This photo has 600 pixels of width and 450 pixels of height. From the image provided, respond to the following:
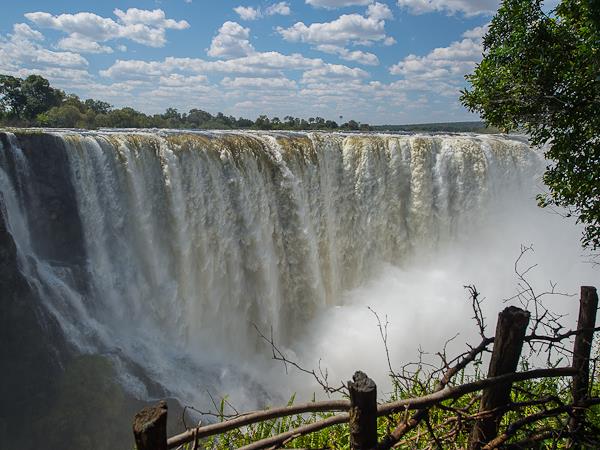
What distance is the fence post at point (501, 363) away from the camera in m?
2.21

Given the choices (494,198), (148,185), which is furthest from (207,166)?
(494,198)

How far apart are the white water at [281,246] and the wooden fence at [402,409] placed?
866 cm

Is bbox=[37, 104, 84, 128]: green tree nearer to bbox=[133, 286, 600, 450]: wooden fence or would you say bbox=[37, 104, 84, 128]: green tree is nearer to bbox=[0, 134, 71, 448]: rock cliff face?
bbox=[0, 134, 71, 448]: rock cliff face

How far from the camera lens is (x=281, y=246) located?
47.0 feet

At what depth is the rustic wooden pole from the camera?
1.84 meters

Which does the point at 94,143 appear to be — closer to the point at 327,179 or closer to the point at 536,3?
the point at 327,179

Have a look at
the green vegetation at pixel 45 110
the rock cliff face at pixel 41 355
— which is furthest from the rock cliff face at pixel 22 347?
the green vegetation at pixel 45 110

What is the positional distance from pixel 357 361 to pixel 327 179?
5.44m

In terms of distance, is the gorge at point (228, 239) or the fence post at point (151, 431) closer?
the fence post at point (151, 431)

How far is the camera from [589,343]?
274cm

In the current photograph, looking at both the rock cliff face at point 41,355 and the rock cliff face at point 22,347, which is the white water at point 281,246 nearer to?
the rock cliff face at point 41,355

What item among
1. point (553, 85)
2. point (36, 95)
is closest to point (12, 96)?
point (36, 95)

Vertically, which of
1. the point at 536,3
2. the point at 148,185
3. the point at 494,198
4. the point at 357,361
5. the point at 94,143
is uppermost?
the point at 536,3

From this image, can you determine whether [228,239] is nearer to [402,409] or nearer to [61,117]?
[402,409]
